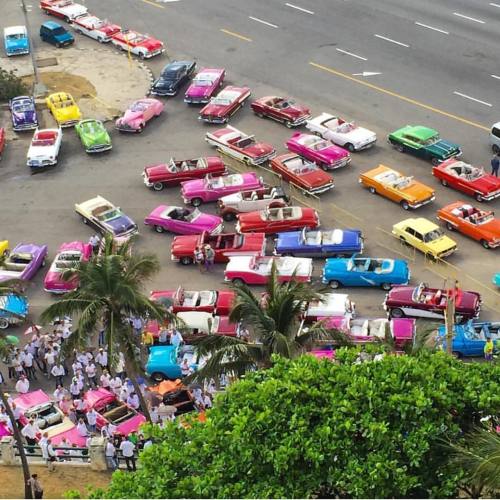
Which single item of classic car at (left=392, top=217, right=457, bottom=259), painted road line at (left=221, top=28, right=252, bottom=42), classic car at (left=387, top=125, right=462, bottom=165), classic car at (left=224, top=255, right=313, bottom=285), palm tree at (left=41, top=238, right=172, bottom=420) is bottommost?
classic car at (left=224, top=255, right=313, bottom=285)

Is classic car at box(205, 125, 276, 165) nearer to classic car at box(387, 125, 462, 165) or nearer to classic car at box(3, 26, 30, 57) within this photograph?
classic car at box(387, 125, 462, 165)

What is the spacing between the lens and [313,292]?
32125mm

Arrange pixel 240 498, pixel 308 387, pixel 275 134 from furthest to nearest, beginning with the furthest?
pixel 275 134, pixel 308 387, pixel 240 498

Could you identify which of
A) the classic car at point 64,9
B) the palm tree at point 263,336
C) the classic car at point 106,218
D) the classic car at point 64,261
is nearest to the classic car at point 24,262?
the classic car at point 64,261

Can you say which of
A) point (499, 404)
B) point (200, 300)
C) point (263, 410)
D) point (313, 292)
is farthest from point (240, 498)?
Answer: point (200, 300)

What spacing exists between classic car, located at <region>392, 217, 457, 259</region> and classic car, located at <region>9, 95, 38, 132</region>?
22.3 metres

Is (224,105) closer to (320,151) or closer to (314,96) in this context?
(314,96)

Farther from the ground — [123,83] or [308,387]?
[308,387]

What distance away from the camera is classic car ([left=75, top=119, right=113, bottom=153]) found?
5591 cm

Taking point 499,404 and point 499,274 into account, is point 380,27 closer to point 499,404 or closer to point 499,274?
point 499,274

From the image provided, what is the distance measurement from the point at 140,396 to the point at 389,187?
62.9ft

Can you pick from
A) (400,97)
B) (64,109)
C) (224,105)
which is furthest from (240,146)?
(64,109)

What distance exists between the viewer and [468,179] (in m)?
50.1

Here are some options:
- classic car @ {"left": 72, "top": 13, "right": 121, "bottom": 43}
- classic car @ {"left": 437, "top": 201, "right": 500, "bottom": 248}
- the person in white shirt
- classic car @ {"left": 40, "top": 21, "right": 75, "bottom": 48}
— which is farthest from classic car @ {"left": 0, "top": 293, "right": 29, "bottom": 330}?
classic car @ {"left": 72, "top": 13, "right": 121, "bottom": 43}
